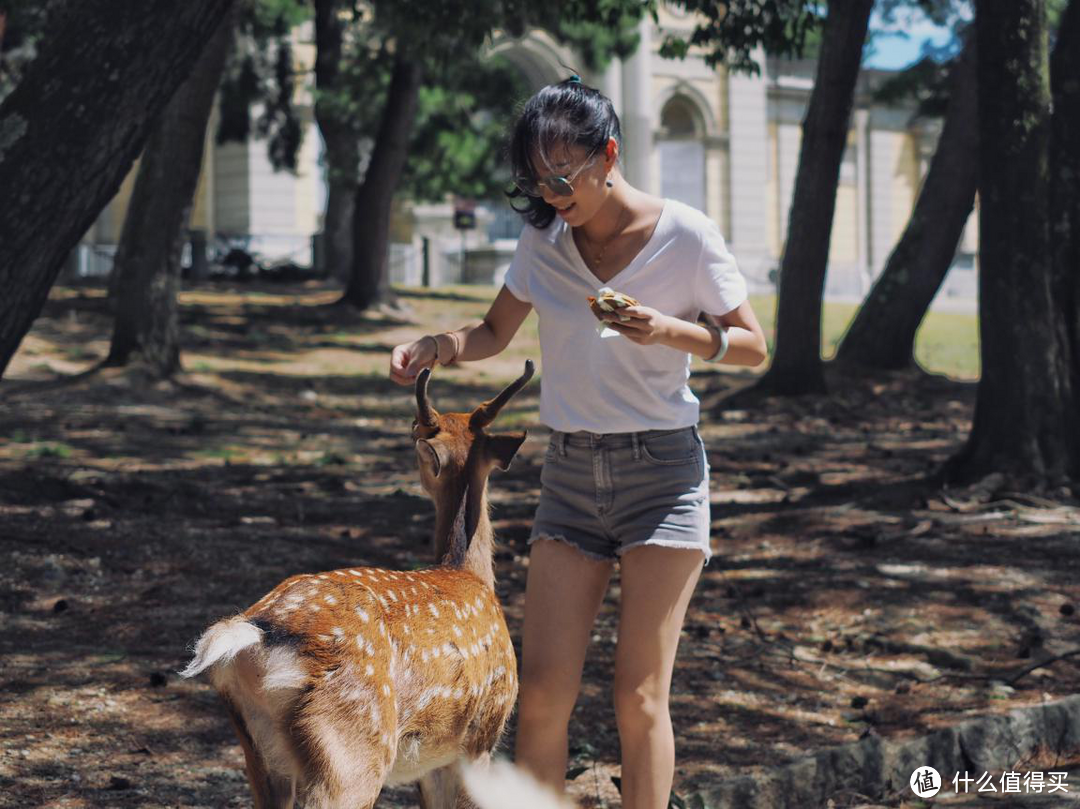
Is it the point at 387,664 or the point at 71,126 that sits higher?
the point at 71,126

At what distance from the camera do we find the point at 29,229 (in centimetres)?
567

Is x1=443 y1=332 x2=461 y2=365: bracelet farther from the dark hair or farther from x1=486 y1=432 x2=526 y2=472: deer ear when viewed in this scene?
the dark hair

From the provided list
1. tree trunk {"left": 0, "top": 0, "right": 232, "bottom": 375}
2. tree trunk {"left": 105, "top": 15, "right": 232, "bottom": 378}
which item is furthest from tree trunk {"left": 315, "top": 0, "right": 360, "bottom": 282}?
tree trunk {"left": 0, "top": 0, "right": 232, "bottom": 375}

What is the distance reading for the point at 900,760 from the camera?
17.2 feet

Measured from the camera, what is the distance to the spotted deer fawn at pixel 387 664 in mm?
3381

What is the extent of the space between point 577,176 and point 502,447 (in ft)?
2.91

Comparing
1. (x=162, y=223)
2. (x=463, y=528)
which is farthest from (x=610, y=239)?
(x=162, y=223)

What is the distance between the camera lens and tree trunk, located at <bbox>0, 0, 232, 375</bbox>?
5.66 meters

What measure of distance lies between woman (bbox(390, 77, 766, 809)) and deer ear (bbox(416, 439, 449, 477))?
0.21 metres

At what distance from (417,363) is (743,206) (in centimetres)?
4333

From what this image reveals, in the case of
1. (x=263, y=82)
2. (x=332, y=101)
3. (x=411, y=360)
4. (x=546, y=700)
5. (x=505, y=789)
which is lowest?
(x=505, y=789)

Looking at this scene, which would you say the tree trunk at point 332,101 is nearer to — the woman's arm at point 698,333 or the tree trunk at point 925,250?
the tree trunk at point 925,250

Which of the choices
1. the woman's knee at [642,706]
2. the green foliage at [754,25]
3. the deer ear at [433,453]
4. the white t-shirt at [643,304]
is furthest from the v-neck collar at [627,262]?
the green foliage at [754,25]

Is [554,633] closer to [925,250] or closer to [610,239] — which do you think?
[610,239]
